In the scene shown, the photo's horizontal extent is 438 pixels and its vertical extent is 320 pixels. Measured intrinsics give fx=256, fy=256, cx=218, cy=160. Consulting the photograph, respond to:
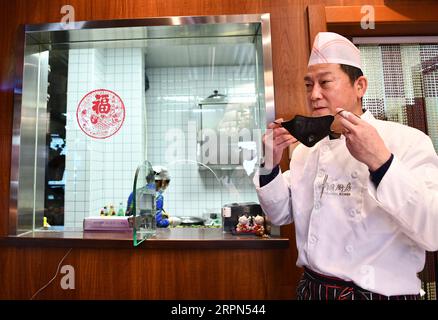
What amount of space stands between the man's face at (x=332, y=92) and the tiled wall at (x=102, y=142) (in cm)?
185

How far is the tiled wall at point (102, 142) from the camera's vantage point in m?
2.16

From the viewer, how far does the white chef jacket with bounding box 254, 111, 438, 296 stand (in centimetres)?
75

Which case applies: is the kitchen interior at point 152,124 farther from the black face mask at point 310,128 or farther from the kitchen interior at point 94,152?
the black face mask at point 310,128

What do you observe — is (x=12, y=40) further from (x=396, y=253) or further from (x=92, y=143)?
(x=396, y=253)

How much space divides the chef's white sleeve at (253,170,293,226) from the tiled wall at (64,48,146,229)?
1.68m

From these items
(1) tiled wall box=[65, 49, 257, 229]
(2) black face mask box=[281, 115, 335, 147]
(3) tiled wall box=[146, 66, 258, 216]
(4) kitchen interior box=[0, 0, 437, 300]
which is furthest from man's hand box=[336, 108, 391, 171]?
(3) tiled wall box=[146, 66, 258, 216]

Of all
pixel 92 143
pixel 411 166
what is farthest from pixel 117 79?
pixel 411 166

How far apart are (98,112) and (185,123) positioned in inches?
42.3

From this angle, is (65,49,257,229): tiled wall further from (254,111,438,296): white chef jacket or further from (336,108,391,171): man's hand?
(336,108,391,171): man's hand

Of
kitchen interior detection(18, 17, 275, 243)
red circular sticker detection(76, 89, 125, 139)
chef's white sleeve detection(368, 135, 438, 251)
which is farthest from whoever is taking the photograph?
red circular sticker detection(76, 89, 125, 139)

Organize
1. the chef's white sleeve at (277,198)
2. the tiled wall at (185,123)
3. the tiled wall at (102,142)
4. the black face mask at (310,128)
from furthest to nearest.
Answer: the tiled wall at (185,123)
the tiled wall at (102,142)
the chef's white sleeve at (277,198)
the black face mask at (310,128)

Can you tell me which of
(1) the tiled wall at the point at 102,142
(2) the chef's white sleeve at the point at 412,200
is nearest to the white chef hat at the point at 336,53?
(2) the chef's white sleeve at the point at 412,200

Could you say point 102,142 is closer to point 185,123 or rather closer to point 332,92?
point 185,123

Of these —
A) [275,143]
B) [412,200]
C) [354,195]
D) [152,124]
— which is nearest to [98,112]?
[152,124]
